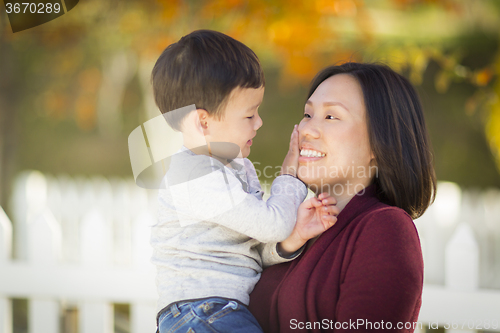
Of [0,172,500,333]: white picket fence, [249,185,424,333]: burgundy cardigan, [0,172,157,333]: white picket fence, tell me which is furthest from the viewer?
[0,172,157,333]: white picket fence

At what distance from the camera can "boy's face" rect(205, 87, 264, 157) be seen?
1633 mm

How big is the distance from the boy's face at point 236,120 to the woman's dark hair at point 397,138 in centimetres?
42

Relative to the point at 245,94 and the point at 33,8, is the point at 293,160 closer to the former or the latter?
the point at 245,94

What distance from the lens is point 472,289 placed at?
7.49 ft

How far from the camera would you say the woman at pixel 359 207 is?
4.15ft

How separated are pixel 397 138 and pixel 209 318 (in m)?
0.94

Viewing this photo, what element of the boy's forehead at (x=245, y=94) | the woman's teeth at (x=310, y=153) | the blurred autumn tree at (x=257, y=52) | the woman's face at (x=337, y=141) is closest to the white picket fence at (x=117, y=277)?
the woman's face at (x=337, y=141)

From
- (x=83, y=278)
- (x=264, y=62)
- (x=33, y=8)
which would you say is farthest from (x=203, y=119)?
(x=264, y=62)

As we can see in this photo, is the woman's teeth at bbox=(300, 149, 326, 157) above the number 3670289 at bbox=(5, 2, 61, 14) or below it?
below

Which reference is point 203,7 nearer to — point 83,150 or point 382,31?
point 382,31

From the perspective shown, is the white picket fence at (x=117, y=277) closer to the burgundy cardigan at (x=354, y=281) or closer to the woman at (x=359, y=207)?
the woman at (x=359, y=207)

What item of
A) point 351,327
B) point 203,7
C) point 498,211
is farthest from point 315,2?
point 351,327

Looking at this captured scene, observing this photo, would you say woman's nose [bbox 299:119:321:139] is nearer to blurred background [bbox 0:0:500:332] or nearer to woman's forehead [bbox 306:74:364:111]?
woman's forehead [bbox 306:74:364:111]

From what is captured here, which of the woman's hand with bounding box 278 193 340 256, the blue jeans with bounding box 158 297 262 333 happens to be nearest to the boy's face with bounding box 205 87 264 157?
the woman's hand with bounding box 278 193 340 256
